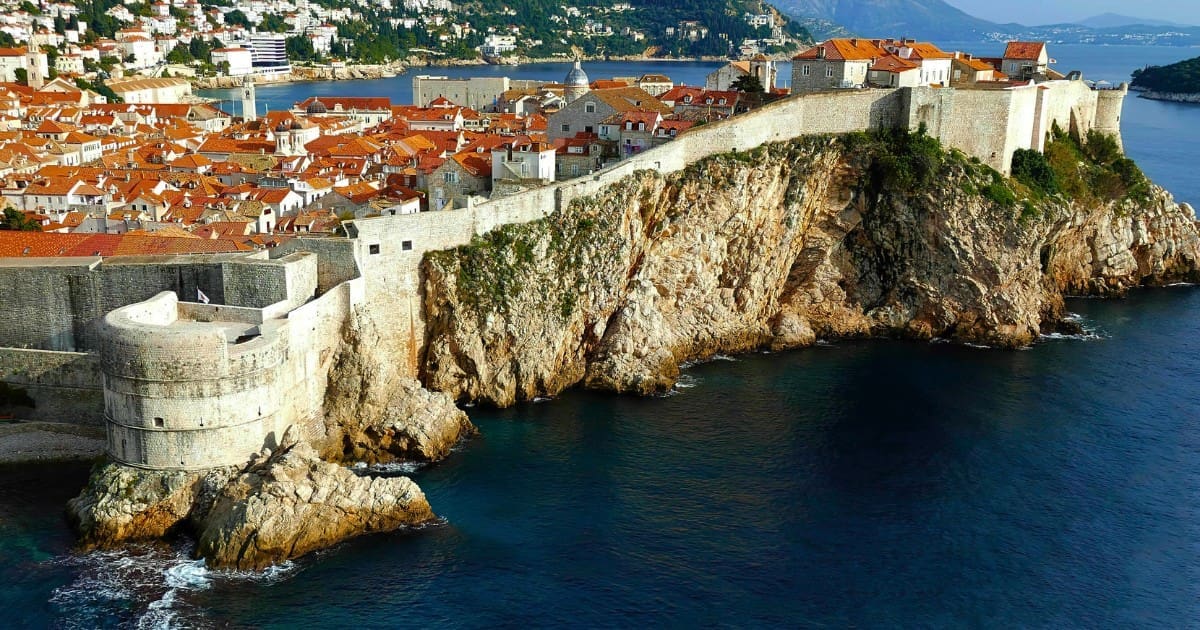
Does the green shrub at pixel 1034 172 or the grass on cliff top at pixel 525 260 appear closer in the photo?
the grass on cliff top at pixel 525 260

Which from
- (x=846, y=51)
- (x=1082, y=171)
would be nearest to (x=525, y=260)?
(x=846, y=51)

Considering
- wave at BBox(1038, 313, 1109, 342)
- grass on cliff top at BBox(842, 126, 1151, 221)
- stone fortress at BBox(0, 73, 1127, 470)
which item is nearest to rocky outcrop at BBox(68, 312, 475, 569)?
stone fortress at BBox(0, 73, 1127, 470)

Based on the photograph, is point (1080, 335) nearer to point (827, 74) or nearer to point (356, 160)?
point (827, 74)

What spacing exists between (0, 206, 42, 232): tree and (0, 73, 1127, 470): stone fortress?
16.5 metres

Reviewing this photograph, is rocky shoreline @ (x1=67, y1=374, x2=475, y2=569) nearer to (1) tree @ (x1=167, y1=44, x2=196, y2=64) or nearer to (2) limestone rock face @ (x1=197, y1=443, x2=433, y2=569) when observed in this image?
(2) limestone rock face @ (x1=197, y1=443, x2=433, y2=569)

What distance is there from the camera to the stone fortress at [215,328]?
30484mm

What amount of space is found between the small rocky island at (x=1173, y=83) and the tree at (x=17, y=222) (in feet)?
532

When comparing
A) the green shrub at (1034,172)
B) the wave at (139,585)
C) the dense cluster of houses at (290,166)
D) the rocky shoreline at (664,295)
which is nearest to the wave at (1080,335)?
the rocky shoreline at (664,295)

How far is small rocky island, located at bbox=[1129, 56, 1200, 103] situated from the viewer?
164 metres

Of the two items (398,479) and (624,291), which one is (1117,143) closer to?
(624,291)

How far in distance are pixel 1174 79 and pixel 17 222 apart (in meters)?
168

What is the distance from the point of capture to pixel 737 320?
4878cm

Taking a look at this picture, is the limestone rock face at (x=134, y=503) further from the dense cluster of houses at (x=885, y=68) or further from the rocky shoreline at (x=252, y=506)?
the dense cluster of houses at (x=885, y=68)

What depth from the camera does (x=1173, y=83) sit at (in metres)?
168
